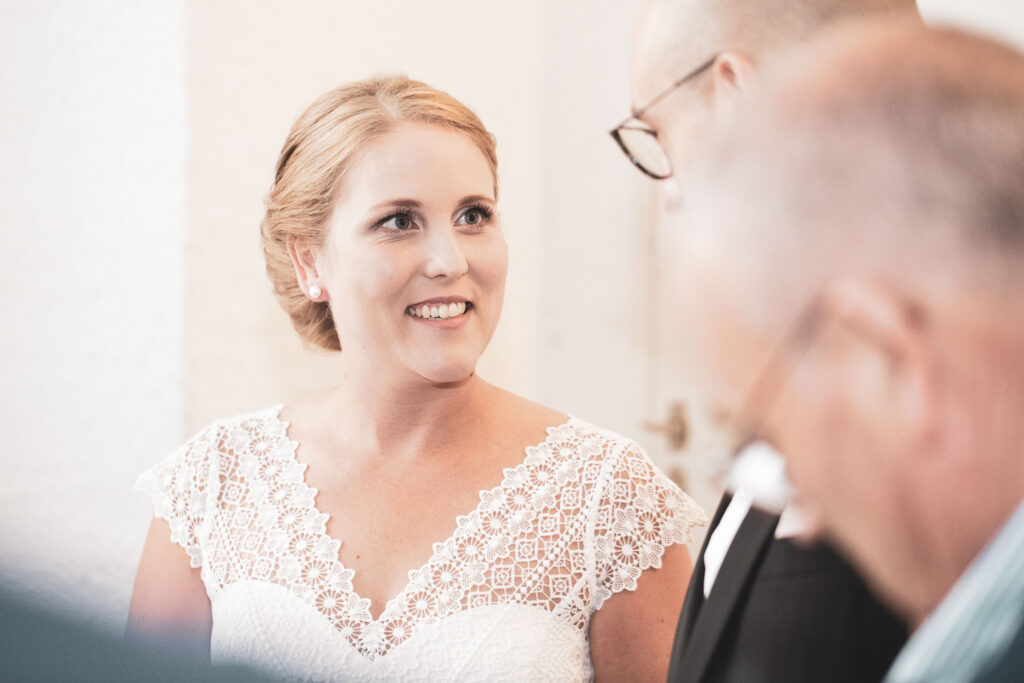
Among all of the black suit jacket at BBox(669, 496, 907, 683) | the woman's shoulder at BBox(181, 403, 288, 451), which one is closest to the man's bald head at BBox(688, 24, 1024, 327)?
the black suit jacket at BBox(669, 496, 907, 683)

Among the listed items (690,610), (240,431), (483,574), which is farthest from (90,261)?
(690,610)

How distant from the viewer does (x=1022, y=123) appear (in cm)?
25

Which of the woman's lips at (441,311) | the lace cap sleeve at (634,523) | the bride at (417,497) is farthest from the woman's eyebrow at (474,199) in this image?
the lace cap sleeve at (634,523)

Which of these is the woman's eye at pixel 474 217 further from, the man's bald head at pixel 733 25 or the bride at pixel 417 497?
the man's bald head at pixel 733 25

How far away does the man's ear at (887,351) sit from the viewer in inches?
9.3

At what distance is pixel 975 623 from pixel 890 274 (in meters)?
0.09

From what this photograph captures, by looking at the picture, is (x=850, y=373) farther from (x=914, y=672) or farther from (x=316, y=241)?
(x=316, y=241)

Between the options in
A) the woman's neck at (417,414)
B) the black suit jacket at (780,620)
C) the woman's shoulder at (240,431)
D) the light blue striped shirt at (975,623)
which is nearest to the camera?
the light blue striped shirt at (975,623)

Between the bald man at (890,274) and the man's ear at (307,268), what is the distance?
2.84ft

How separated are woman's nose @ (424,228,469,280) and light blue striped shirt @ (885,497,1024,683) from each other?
72 cm

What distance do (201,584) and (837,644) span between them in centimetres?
88

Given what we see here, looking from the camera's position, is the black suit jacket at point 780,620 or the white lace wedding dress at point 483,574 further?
the white lace wedding dress at point 483,574

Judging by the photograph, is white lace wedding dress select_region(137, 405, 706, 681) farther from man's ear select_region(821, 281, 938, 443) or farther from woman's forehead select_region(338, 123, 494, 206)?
man's ear select_region(821, 281, 938, 443)

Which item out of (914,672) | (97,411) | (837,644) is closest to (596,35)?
(97,411)
